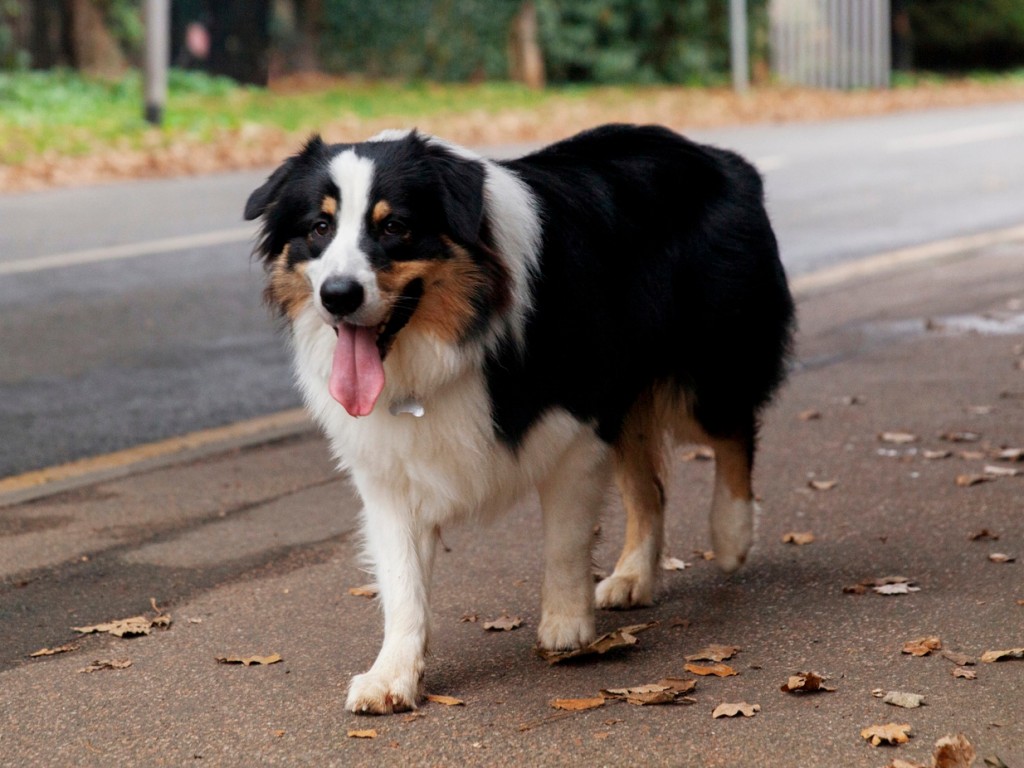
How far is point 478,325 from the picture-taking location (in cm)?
407

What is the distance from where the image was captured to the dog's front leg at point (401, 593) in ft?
13.4

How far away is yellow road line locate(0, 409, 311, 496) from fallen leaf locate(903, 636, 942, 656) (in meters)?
3.51

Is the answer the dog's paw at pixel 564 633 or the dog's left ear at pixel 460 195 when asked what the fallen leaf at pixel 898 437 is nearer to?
the dog's paw at pixel 564 633

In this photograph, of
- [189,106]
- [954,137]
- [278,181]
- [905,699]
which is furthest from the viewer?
[189,106]

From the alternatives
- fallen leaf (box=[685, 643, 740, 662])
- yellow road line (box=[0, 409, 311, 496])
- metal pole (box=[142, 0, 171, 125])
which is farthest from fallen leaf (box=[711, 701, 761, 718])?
metal pole (box=[142, 0, 171, 125])

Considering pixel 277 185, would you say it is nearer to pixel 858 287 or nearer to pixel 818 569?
pixel 818 569

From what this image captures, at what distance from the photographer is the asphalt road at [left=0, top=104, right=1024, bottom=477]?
7469mm

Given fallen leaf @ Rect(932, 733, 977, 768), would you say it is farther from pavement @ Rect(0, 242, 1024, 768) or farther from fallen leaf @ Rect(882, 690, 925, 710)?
fallen leaf @ Rect(882, 690, 925, 710)

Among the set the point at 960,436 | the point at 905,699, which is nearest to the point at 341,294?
the point at 905,699

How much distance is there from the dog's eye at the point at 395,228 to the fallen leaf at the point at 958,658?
1.88m

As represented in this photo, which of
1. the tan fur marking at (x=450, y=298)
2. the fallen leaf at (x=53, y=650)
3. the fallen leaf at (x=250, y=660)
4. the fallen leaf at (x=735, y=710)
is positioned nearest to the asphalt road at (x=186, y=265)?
the fallen leaf at (x=53, y=650)

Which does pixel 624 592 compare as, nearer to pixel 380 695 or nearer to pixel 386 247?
pixel 380 695

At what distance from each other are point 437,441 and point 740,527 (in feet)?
4.46

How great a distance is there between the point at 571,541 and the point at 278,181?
1.30 meters
